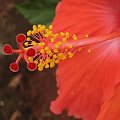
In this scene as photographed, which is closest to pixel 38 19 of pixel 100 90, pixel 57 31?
pixel 57 31

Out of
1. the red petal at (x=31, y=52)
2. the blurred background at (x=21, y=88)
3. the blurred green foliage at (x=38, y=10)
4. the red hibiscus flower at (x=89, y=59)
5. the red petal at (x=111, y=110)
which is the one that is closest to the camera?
the red petal at (x=31, y=52)

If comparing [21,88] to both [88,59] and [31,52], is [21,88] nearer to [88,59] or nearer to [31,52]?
[88,59]

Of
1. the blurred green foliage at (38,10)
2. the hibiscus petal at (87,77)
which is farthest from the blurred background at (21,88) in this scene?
the hibiscus petal at (87,77)

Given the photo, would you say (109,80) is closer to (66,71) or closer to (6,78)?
(66,71)

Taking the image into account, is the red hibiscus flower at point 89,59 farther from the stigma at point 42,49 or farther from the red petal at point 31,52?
the red petal at point 31,52

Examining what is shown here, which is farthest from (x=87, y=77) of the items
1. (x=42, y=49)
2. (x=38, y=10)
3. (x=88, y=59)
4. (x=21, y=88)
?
(x=21, y=88)

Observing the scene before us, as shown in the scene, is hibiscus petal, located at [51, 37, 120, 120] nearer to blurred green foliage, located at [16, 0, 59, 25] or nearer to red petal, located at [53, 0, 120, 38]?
red petal, located at [53, 0, 120, 38]

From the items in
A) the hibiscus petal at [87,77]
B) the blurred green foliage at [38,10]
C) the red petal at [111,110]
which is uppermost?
the blurred green foliage at [38,10]
